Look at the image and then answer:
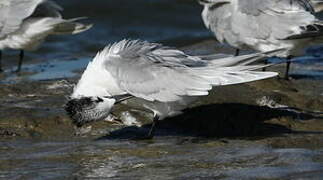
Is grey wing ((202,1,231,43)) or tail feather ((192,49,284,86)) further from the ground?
tail feather ((192,49,284,86))

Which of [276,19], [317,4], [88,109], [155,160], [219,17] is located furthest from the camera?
[317,4]

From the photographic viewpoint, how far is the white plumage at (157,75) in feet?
20.2

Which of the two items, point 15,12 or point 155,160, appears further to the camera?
point 15,12

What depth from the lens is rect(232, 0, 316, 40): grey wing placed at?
26.1 feet

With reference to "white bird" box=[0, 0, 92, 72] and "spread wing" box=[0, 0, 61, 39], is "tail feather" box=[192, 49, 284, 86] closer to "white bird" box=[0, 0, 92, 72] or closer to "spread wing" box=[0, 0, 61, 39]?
"white bird" box=[0, 0, 92, 72]

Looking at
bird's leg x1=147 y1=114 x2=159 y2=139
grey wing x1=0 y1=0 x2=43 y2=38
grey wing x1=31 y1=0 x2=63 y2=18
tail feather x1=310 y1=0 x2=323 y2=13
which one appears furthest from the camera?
grey wing x1=31 y1=0 x2=63 y2=18

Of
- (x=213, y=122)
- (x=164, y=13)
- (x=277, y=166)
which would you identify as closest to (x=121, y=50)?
(x=213, y=122)

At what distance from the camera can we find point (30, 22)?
9914 mm

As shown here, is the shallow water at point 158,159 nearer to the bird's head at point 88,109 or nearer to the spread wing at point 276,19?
the bird's head at point 88,109

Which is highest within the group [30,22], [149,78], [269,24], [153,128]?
[149,78]

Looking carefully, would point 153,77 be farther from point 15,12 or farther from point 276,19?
point 15,12

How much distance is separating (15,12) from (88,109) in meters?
3.96

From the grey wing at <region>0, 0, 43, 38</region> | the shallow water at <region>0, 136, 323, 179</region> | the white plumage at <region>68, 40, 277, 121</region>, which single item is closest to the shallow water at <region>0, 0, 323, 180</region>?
the shallow water at <region>0, 136, 323, 179</region>

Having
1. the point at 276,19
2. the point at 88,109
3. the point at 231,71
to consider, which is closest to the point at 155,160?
the point at 88,109
